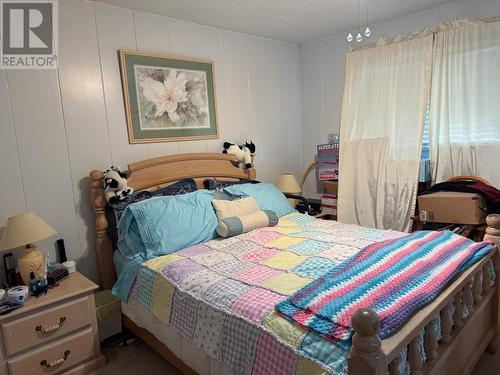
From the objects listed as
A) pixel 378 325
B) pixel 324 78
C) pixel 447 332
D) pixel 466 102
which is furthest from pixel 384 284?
pixel 324 78

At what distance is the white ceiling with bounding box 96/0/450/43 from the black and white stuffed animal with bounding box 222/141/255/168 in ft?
3.70

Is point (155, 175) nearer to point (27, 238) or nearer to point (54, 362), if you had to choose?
point (27, 238)

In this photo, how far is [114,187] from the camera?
2553 millimetres

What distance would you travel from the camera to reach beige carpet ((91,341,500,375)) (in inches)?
77.7

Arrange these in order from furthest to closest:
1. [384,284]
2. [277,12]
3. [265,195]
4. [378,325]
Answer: [265,195] < [277,12] < [384,284] < [378,325]

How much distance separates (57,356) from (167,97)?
2056 mm

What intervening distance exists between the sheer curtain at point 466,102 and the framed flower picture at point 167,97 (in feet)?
6.65

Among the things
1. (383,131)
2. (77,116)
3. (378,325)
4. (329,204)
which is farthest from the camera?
(329,204)

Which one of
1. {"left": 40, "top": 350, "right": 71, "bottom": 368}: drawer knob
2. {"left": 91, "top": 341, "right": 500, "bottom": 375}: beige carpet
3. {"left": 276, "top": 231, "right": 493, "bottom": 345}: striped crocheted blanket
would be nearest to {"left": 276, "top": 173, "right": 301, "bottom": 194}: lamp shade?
{"left": 276, "top": 231, "right": 493, "bottom": 345}: striped crocheted blanket

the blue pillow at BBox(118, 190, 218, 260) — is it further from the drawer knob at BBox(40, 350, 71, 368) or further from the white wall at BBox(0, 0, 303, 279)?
the drawer knob at BBox(40, 350, 71, 368)

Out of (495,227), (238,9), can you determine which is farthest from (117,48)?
(495,227)

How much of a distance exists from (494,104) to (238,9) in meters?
2.20

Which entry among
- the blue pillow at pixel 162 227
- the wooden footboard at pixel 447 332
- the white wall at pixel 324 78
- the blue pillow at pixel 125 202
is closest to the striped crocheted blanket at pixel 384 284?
the wooden footboard at pixel 447 332
